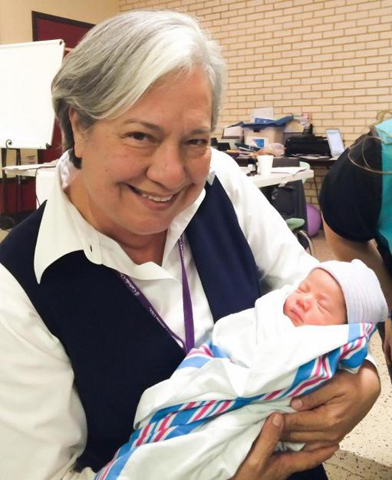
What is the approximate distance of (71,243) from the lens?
3.30 feet

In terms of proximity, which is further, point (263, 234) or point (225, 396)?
point (263, 234)

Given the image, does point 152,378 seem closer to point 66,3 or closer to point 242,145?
point 242,145

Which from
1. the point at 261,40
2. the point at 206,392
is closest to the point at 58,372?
the point at 206,392

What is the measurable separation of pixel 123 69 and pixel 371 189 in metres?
0.80

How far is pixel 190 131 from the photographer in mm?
935

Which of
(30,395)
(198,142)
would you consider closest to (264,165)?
(198,142)

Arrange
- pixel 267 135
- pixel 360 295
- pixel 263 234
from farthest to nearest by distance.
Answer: pixel 267 135 → pixel 263 234 → pixel 360 295

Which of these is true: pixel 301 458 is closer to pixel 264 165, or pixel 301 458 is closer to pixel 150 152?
pixel 150 152

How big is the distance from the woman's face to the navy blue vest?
0.15 metres

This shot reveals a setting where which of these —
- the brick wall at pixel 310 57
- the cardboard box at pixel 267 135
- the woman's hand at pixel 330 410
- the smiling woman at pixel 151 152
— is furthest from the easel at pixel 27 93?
the woman's hand at pixel 330 410

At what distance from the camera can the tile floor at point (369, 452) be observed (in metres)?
1.95

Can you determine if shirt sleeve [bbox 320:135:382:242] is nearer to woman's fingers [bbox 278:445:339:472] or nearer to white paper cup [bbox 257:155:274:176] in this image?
woman's fingers [bbox 278:445:339:472]

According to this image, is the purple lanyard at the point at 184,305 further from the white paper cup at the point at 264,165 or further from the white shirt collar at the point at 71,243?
the white paper cup at the point at 264,165

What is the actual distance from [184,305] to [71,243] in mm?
307
